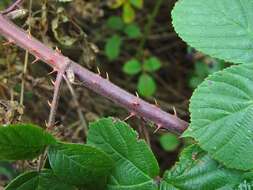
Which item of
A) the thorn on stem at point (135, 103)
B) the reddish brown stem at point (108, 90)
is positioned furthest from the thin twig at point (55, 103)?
the thorn on stem at point (135, 103)

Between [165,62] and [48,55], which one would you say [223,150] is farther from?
[165,62]

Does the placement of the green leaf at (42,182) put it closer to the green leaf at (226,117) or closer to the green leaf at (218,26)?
the green leaf at (226,117)

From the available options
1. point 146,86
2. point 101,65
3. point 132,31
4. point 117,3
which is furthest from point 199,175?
point 101,65

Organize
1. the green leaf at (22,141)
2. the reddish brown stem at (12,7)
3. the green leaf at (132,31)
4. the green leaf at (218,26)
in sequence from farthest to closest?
the green leaf at (132,31) < the reddish brown stem at (12,7) < the green leaf at (218,26) < the green leaf at (22,141)

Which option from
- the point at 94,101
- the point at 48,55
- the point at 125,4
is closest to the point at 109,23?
the point at 125,4

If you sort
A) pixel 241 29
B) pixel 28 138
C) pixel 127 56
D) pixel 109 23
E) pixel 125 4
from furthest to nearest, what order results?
pixel 127 56 < pixel 109 23 < pixel 125 4 < pixel 241 29 < pixel 28 138

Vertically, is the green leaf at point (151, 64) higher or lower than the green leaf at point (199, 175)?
lower

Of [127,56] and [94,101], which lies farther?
[127,56]
